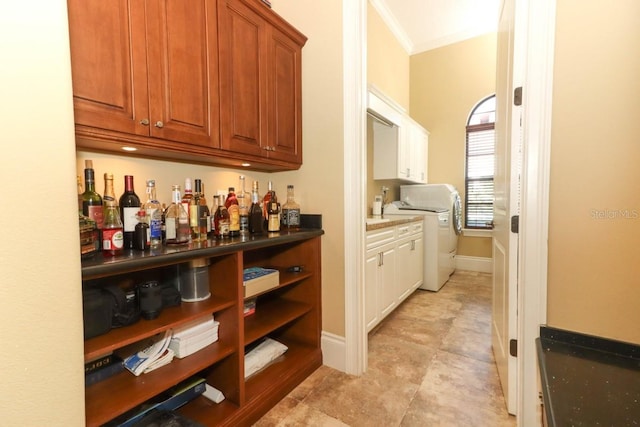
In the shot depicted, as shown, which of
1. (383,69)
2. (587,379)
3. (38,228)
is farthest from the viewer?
(383,69)

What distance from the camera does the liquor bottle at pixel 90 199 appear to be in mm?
1124

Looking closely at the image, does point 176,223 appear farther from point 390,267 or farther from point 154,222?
point 390,267

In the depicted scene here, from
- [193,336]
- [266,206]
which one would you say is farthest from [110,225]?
[266,206]

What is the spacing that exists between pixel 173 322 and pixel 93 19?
1159 mm

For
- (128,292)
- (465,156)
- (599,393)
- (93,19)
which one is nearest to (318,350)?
(128,292)

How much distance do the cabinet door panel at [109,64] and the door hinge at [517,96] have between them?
1.62 metres

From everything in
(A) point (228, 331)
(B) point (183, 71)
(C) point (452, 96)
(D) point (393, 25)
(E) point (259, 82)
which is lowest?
(A) point (228, 331)

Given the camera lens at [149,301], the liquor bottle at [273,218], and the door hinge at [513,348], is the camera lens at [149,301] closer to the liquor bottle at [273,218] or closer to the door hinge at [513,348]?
the liquor bottle at [273,218]

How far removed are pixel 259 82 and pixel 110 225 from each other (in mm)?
1085

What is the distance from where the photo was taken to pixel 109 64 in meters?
1.05

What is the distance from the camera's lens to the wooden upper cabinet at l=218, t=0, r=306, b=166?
1472mm

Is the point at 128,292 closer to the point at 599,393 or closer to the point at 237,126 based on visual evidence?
the point at 237,126

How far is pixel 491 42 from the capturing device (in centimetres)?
393

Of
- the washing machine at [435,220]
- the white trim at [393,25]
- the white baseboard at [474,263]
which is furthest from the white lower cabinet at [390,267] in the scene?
the white trim at [393,25]
